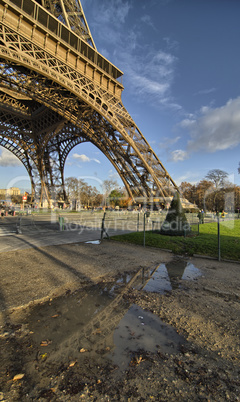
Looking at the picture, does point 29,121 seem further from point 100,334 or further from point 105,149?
A: point 100,334

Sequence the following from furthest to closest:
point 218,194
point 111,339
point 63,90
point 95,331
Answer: point 218,194 → point 63,90 → point 95,331 → point 111,339

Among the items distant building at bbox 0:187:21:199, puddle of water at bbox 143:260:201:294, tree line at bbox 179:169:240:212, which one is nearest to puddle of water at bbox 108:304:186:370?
puddle of water at bbox 143:260:201:294

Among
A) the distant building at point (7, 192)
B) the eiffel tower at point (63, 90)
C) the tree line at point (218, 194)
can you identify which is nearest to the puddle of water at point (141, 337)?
the eiffel tower at point (63, 90)

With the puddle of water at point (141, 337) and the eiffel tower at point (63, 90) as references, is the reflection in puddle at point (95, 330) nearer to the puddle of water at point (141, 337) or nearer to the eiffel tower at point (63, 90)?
the puddle of water at point (141, 337)

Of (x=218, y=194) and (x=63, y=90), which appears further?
(x=218, y=194)

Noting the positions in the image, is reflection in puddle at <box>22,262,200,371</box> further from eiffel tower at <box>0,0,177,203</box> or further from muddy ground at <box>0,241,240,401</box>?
eiffel tower at <box>0,0,177,203</box>

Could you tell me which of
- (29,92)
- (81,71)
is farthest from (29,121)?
(81,71)

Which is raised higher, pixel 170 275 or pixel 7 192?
pixel 7 192

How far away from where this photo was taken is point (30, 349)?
2.28 m

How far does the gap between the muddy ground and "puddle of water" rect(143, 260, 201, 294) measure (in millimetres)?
111

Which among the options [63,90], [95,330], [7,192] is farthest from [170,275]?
[7,192]

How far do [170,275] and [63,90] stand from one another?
77.7 feet

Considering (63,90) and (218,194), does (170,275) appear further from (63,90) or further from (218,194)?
(218,194)

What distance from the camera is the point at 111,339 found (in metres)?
2.47
